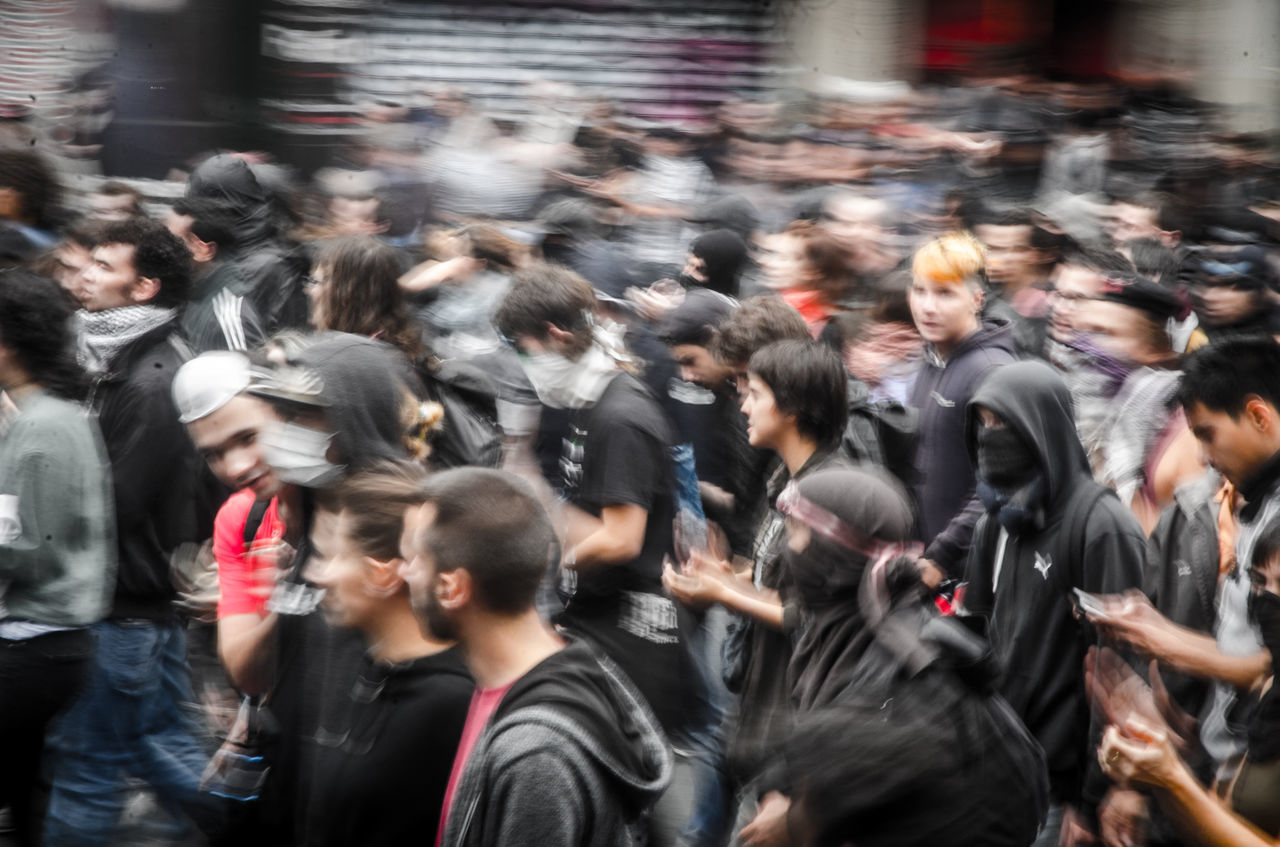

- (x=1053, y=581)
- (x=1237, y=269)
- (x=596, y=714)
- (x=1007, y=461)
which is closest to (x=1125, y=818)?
(x=1053, y=581)

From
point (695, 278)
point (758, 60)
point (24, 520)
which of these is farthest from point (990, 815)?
point (758, 60)

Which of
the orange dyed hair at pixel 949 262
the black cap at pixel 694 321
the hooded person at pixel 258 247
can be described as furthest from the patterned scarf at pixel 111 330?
the orange dyed hair at pixel 949 262

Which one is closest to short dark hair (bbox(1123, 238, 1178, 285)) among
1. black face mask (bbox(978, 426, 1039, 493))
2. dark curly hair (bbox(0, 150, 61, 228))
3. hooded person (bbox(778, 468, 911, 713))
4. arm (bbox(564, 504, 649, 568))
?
black face mask (bbox(978, 426, 1039, 493))

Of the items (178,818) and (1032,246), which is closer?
(178,818)

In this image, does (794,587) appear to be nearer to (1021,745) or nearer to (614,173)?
(1021,745)

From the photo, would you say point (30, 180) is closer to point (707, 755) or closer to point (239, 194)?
point (239, 194)

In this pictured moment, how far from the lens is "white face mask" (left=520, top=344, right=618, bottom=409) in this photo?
5031 millimetres

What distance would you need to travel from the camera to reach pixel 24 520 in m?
4.46

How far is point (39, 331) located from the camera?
183 inches

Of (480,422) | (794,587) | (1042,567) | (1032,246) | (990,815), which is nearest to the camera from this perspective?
(990,815)

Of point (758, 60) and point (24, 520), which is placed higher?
point (758, 60)

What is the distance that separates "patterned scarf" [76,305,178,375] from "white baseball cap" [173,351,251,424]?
1192mm

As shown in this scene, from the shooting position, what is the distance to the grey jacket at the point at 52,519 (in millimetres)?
4469

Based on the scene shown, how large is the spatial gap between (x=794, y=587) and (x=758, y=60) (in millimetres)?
12031
